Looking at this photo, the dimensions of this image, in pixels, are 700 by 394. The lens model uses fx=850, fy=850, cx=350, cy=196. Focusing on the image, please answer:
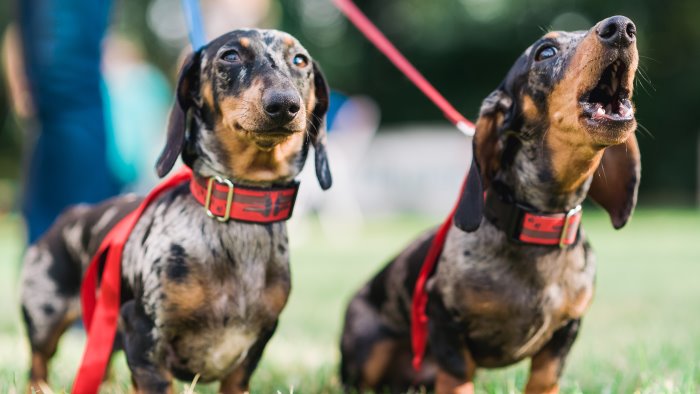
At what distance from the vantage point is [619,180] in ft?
9.84

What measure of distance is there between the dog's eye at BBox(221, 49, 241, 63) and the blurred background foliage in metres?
16.8

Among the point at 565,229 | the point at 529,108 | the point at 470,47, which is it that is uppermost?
the point at 529,108

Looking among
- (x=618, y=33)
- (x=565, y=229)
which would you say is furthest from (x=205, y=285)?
(x=618, y=33)

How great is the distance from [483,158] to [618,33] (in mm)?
646

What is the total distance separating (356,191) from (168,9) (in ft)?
30.1

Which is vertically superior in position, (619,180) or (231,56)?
(231,56)

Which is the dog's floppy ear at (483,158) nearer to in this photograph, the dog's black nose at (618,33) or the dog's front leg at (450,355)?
the dog's front leg at (450,355)

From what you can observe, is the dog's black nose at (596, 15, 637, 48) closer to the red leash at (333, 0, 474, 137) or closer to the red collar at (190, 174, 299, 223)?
the red leash at (333, 0, 474, 137)

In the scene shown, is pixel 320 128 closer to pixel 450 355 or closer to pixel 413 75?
pixel 413 75

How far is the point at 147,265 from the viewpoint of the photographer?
8.67ft

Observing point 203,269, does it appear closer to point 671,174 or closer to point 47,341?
point 47,341

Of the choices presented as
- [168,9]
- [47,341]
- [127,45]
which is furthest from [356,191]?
[47,341]

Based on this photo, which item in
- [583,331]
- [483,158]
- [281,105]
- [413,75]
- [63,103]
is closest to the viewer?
[281,105]

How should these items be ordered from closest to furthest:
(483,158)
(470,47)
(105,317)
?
1. (105,317)
2. (483,158)
3. (470,47)
